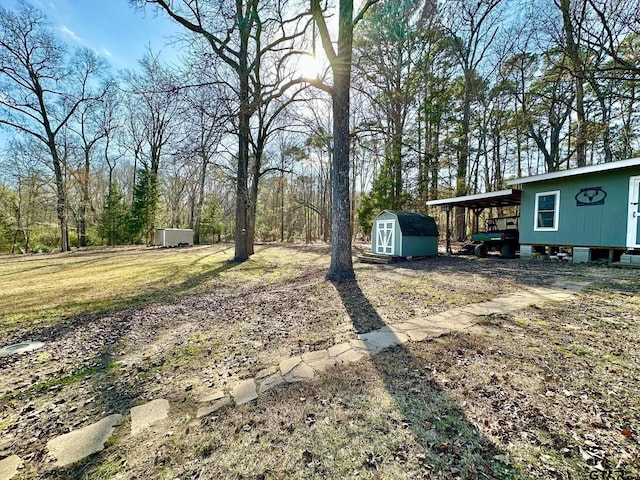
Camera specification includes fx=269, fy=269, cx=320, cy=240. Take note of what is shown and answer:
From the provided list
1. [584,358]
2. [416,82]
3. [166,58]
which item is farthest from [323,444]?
[416,82]

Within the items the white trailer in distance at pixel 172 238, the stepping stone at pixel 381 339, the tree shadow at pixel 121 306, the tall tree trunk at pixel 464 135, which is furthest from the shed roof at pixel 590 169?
the white trailer in distance at pixel 172 238

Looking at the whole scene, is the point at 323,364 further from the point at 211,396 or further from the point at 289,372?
the point at 211,396

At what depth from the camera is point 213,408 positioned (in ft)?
6.40

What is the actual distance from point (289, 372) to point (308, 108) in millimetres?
10673

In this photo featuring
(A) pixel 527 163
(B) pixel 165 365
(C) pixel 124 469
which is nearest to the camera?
(C) pixel 124 469

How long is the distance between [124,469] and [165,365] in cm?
130

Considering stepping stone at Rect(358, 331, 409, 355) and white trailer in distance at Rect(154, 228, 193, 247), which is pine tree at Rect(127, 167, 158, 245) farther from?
stepping stone at Rect(358, 331, 409, 355)

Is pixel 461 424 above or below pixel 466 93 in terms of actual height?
below

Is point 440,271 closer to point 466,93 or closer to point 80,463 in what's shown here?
point 80,463

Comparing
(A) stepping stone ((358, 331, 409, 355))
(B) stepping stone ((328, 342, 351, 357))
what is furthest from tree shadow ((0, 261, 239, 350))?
(A) stepping stone ((358, 331, 409, 355))

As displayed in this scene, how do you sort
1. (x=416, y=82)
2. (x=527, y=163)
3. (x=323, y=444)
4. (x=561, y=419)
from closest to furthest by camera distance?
(x=323, y=444) → (x=561, y=419) → (x=416, y=82) → (x=527, y=163)

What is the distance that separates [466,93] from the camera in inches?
543

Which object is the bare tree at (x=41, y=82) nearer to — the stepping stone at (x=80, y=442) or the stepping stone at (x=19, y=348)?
the stepping stone at (x=19, y=348)

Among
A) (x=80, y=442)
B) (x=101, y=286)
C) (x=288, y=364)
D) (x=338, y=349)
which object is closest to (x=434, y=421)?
(x=338, y=349)
